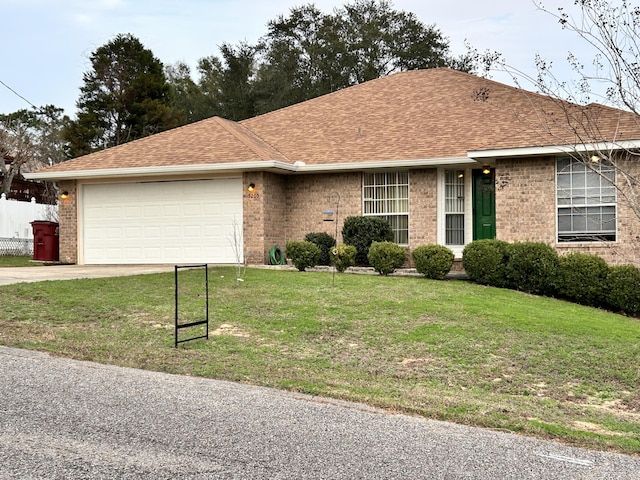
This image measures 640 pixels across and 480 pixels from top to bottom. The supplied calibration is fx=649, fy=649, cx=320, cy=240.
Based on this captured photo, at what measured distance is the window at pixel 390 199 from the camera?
16.5 meters

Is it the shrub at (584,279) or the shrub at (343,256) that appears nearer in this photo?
the shrub at (584,279)

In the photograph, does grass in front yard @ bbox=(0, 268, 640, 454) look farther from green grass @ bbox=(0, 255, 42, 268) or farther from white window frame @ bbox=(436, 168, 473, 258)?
green grass @ bbox=(0, 255, 42, 268)

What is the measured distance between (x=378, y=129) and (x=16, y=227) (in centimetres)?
1358

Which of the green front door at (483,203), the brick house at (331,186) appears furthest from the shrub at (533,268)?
the green front door at (483,203)

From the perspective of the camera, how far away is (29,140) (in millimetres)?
39656

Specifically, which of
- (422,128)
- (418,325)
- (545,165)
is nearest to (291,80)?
(422,128)

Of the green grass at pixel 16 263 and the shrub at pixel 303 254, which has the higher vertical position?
the shrub at pixel 303 254

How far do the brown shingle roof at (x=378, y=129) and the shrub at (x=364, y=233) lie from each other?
160cm

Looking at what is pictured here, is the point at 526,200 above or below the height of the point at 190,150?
below

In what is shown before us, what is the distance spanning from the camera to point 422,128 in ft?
57.9

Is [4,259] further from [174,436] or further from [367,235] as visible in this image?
[174,436]

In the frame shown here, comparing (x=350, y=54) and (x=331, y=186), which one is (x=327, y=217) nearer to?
(x=331, y=186)

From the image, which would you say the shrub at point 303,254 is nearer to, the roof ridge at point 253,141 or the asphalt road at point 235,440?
the roof ridge at point 253,141

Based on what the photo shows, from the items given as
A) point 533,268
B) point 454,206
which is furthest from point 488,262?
point 454,206
